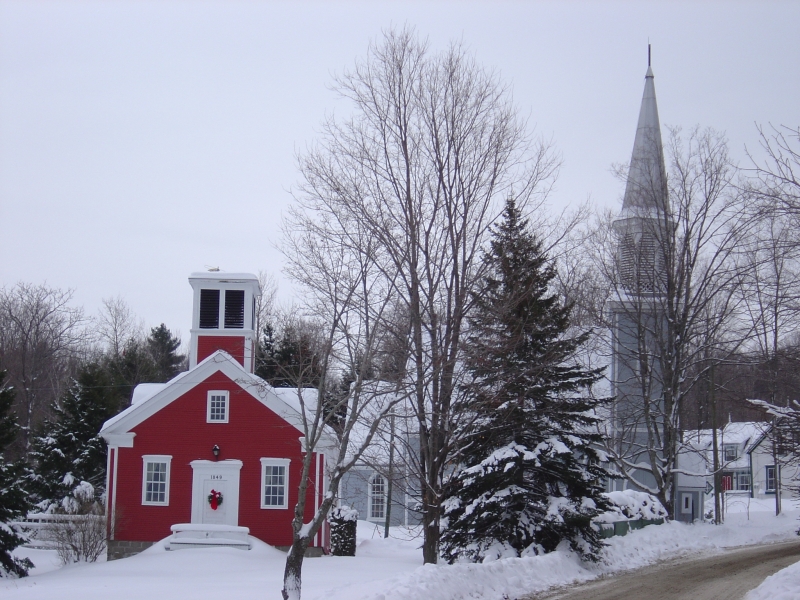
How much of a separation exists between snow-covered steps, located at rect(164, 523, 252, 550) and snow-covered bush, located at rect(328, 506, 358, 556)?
282 cm

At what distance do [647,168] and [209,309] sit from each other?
53.4 feet

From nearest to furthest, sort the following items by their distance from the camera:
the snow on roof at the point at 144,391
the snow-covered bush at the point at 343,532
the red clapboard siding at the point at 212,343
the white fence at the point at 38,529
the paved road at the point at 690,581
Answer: the paved road at the point at 690,581
the snow-covered bush at the point at 343,532
the white fence at the point at 38,529
the snow on roof at the point at 144,391
the red clapboard siding at the point at 212,343

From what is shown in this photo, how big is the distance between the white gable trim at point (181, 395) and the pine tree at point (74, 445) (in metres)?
4.51

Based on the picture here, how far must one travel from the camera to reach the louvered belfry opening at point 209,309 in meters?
29.1

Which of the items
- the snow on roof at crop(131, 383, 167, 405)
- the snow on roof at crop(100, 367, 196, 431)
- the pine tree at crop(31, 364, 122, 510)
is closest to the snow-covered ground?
the pine tree at crop(31, 364, 122, 510)

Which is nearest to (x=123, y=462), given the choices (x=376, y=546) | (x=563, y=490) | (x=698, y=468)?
(x=376, y=546)

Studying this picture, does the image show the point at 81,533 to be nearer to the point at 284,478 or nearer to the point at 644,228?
the point at 284,478

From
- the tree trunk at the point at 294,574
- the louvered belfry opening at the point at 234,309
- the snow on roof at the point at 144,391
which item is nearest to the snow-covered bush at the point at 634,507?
the tree trunk at the point at 294,574

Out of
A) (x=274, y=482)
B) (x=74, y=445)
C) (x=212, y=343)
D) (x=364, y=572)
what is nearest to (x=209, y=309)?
(x=212, y=343)

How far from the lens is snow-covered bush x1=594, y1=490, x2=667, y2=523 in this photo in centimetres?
2043

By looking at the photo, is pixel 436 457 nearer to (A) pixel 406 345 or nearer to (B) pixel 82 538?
(A) pixel 406 345

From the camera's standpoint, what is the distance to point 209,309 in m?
29.1

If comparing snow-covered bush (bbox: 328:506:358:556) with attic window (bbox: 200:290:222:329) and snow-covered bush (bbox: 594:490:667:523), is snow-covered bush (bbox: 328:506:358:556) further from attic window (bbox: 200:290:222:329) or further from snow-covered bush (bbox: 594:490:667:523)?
snow-covered bush (bbox: 594:490:667:523)

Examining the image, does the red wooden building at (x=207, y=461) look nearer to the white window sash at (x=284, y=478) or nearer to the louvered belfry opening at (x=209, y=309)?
the white window sash at (x=284, y=478)
